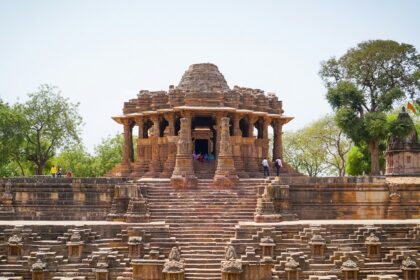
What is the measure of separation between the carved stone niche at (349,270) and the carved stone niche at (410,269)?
146 centimetres

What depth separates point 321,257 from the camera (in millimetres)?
18203

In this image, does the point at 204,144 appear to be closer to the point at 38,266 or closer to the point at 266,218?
the point at 266,218

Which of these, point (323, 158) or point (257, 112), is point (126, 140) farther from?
point (323, 158)

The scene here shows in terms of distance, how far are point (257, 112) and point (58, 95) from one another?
15.0 m

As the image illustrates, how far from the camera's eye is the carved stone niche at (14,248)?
18.4 m

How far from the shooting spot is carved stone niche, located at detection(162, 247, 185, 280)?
1691 cm

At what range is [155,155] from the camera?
1064 inches

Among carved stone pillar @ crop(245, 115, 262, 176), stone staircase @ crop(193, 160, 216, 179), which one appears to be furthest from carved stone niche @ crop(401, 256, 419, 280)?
stone staircase @ crop(193, 160, 216, 179)

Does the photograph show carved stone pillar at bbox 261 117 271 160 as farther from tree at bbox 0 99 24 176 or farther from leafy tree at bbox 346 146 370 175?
tree at bbox 0 99 24 176

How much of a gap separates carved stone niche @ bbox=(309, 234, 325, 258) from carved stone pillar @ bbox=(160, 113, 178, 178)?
338 inches

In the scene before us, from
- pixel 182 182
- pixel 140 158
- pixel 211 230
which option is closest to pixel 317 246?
pixel 211 230

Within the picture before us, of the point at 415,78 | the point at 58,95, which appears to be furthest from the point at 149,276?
the point at 58,95

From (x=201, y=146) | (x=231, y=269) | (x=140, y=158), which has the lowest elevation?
(x=231, y=269)

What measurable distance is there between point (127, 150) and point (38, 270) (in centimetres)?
1185
